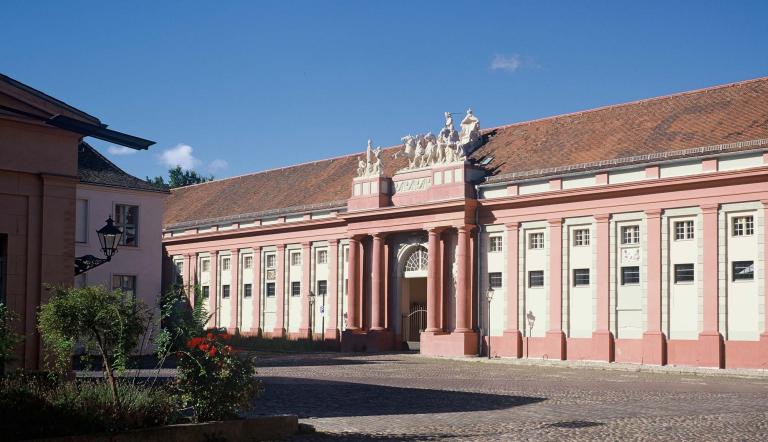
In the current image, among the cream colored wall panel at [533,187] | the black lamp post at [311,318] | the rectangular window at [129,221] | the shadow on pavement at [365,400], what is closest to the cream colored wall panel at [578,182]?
the cream colored wall panel at [533,187]

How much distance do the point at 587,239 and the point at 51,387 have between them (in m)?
28.2

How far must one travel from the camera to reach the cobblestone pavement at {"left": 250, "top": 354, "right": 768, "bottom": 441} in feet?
51.2

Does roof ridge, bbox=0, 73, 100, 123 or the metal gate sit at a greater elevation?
roof ridge, bbox=0, 73, 100, 123

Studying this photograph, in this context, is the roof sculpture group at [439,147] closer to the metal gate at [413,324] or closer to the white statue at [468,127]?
the white statue at [468,127]

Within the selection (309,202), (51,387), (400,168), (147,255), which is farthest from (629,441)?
(309,202)

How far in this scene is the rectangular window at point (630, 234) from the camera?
38531mm

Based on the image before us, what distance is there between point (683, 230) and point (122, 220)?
20.8m

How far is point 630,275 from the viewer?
3853cm

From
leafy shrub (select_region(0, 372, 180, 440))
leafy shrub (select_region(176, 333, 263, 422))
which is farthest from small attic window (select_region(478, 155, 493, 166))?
leafy shrub (select_region(0, 372, 180, 440))

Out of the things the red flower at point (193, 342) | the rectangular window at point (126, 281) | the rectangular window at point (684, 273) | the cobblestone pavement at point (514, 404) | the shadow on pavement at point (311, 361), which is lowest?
the shadow on pavement at point (311, 361)

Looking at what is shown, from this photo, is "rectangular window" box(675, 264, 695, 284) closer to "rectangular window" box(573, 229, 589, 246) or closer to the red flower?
"rectangular window" box(573, 229, 589, 246)

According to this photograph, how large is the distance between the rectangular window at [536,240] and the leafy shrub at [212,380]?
2836 cm

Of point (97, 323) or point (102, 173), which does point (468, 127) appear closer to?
point (102, 173)

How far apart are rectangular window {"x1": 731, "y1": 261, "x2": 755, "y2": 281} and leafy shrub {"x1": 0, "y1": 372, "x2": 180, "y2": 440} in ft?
83.5
